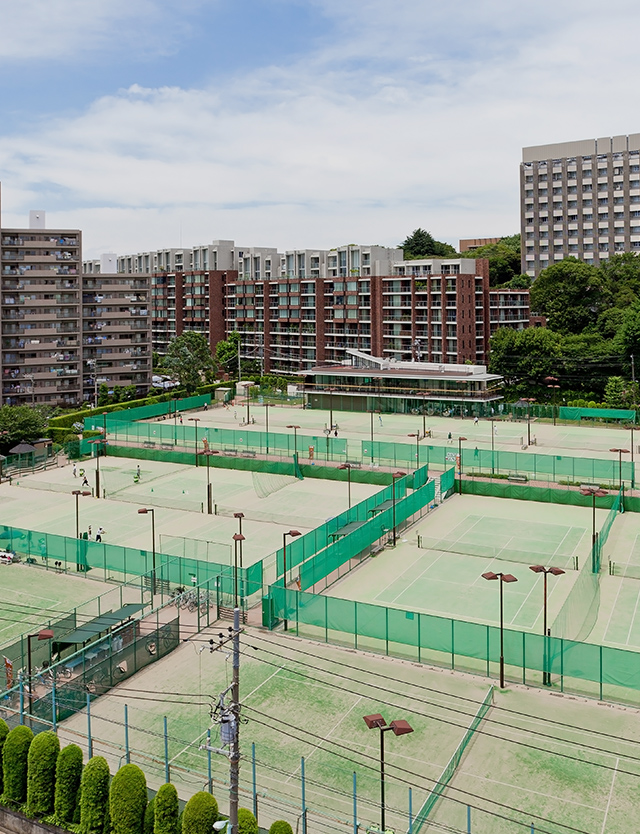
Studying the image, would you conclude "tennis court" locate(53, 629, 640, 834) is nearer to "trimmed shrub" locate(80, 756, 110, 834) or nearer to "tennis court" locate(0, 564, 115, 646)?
"trimmed shrub" locate(80, 756, 110, 834)

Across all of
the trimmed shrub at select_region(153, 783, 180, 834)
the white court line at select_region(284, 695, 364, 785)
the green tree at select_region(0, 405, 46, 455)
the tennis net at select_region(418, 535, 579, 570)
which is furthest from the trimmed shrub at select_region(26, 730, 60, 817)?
the green tree at select_region(0, 405, 46, 455)

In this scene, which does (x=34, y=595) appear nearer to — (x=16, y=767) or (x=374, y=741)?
(x=16, y=767)

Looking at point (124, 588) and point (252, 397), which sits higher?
point (252, 397)

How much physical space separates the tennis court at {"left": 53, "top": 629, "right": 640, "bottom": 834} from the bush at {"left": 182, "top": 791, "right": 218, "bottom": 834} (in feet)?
7.06

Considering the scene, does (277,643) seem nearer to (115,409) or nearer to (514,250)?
(115,409)

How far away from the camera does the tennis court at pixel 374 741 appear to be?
67.9ft

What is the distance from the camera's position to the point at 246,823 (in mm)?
18234

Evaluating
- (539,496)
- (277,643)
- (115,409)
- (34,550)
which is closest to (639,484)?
(539,496)

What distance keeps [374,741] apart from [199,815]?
7.22 m

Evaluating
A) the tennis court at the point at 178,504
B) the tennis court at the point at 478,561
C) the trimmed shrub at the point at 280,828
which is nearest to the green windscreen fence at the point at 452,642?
the tennis court at the point at 478,561

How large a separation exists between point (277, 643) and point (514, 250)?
12775cm

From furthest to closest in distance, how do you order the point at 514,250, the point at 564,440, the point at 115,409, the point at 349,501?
the point at 514,250
the point at 115,409
the point at 564,440
the point at 349,501

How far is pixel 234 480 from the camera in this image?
197 feet

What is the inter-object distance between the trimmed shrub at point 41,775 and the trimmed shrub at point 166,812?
3437 millimetres
